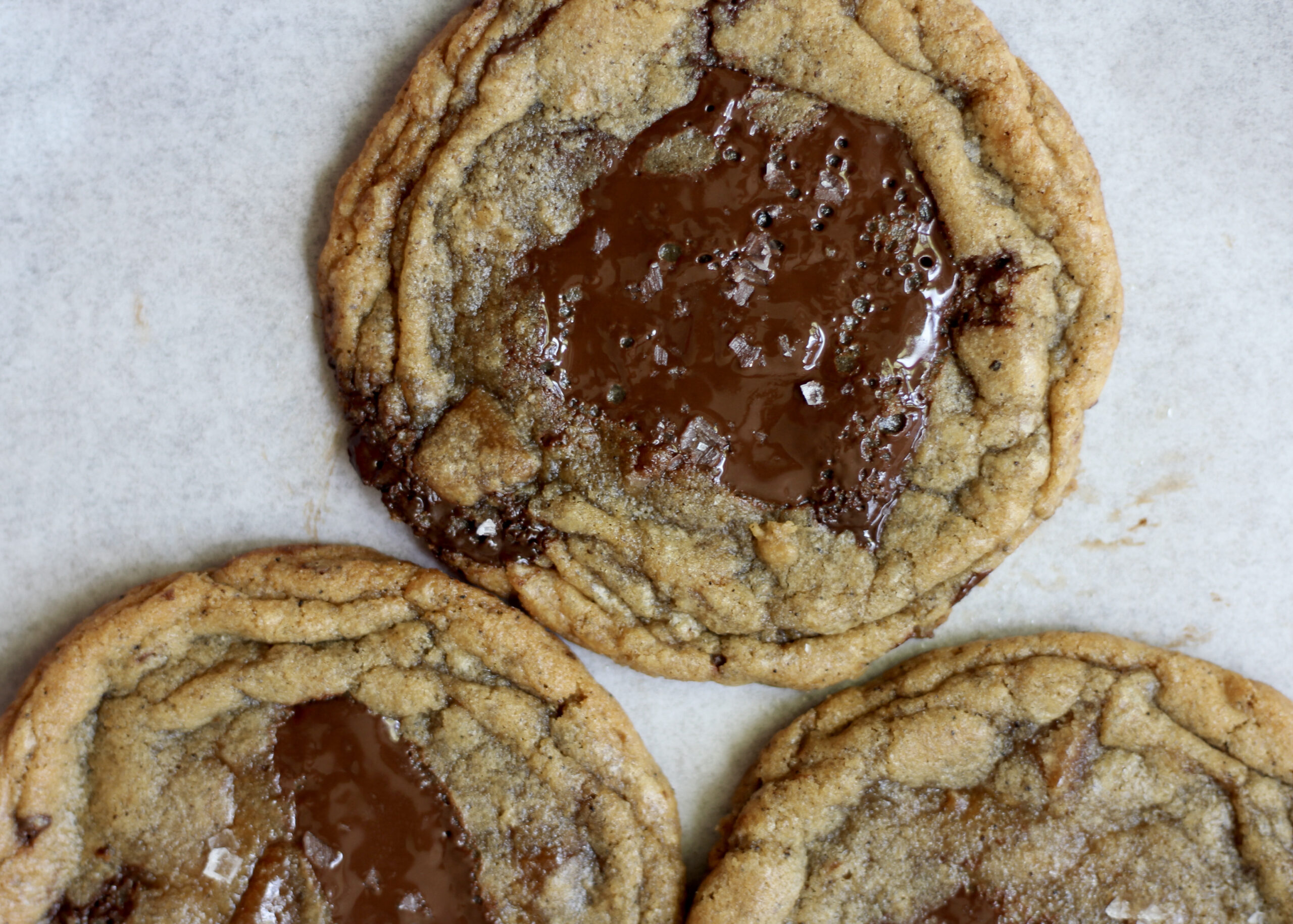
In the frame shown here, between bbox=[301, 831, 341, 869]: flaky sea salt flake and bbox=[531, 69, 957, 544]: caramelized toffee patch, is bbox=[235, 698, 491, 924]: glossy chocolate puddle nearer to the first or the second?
bbox=[301, 831, 341, 869]: flaky sea salt flake

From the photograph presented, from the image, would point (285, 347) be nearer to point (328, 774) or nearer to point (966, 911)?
point (328, 774)

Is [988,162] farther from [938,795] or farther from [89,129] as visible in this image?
[89,129]

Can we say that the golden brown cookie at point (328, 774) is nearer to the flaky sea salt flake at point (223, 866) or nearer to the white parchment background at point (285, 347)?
the flaky sea salt flake at point (223, 866)

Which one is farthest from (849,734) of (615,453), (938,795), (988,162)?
(988,162)

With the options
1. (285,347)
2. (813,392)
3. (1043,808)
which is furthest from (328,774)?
(1043,808)

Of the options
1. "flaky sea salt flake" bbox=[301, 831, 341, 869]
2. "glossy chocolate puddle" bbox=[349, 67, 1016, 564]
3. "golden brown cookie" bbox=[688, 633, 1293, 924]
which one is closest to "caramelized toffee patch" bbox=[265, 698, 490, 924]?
"flaky sea salt flake" bbox=[301, 831, 341, 869]

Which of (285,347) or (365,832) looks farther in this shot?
(285,347)
